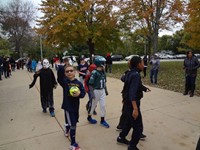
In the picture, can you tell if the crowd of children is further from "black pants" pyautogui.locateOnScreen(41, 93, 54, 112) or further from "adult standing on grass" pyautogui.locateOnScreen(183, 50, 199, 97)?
"adult standing on grass" pyautogui.locateOnScreen(183, 50, 199, 97)

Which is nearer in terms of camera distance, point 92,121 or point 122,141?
point 122,141

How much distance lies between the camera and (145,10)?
19.0 meters

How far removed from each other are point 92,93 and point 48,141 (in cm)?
151

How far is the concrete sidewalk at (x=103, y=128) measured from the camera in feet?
12.9

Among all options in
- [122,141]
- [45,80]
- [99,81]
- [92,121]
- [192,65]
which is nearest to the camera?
[122,141]

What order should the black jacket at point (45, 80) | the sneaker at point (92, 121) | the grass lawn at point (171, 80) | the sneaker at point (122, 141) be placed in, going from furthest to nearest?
the grass lawn at point (171, 80) < the black jacket at point (45, 80) < the sneaker at point (92, 121) < the sneaker at point (122, 141)

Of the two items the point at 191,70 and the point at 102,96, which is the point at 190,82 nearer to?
the point at 191,70

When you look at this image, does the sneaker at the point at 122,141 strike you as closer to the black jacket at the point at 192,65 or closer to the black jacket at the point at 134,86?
the black jacket at the point at 134,86

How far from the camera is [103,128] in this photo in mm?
4711

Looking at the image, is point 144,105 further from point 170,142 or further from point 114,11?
point 114,11

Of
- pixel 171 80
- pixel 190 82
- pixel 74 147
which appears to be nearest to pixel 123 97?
pixel 74 147

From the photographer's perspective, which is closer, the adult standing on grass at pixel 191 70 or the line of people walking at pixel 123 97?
the line of people walking at pixel 123 97

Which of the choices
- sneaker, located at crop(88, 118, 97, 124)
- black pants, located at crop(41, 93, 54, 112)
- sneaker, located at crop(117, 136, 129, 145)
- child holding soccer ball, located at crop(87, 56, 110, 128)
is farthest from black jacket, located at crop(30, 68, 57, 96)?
sneaker, located at crop(117, 136, 129, 145)

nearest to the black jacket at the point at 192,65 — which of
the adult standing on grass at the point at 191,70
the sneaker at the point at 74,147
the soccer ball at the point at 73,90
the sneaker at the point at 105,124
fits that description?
the adult standing on grass at the point at 191,70
